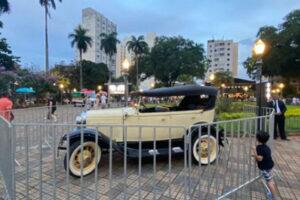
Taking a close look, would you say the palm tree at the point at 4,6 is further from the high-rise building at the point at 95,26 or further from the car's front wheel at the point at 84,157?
the high-rise building at the point at 95,26

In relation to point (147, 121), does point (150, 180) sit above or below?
below

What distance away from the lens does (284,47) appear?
179 feet

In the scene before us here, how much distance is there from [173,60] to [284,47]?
18663 mm

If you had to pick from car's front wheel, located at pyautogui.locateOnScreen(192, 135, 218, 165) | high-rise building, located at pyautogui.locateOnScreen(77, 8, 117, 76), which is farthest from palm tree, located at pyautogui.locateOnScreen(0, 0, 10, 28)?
high-rise building, located at pyautogui.locateOnScreen(77, 8, 117, 76)

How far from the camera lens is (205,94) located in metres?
8.41

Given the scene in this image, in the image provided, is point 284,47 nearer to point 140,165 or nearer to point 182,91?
point 182,91

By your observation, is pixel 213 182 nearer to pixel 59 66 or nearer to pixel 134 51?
pixel 59 66

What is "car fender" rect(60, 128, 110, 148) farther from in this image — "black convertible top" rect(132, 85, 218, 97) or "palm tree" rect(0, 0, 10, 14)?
"palm tree" rect(0, 0, 10, 14)

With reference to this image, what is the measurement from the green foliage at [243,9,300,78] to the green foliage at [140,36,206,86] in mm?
12069

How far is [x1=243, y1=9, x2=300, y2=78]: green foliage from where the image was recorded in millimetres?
54125

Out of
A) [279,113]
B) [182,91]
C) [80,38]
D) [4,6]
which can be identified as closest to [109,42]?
[80,38]

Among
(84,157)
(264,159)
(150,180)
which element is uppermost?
(264,159)

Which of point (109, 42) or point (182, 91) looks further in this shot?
point (109, 42)

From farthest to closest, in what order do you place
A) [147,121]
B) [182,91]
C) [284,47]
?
[284,47] < [182,91] < [147,121]
